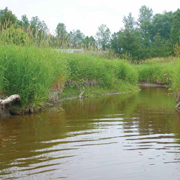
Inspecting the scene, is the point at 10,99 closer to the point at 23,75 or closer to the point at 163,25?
the point at 23,75

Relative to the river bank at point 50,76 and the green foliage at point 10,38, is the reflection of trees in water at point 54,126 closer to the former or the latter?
the river bank at point 50,76

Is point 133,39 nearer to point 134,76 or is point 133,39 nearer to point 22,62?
point 134,76

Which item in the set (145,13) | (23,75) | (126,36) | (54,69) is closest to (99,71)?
(54,69)

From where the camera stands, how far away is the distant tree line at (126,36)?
9827 mm

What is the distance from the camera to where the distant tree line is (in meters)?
9.83

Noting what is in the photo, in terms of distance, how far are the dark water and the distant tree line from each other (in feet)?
12.2

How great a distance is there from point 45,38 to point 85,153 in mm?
6421

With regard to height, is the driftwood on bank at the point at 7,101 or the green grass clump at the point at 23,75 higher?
the green grass clump at the point at 23,75

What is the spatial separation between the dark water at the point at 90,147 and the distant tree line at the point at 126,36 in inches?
146

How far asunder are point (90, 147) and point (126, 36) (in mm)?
32578

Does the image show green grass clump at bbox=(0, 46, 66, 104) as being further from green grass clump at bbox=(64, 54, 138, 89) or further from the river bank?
green grass clump at bbox=(64, 54, 138, 89)

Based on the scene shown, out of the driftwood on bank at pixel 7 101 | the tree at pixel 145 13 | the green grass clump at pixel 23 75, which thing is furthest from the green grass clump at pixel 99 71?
the tree at pixel 145 13

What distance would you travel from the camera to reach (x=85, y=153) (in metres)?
3.69

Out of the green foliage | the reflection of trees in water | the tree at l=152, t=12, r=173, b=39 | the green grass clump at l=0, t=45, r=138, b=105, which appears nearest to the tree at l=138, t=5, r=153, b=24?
the tree at l=152, t=12, r=173, b=39
